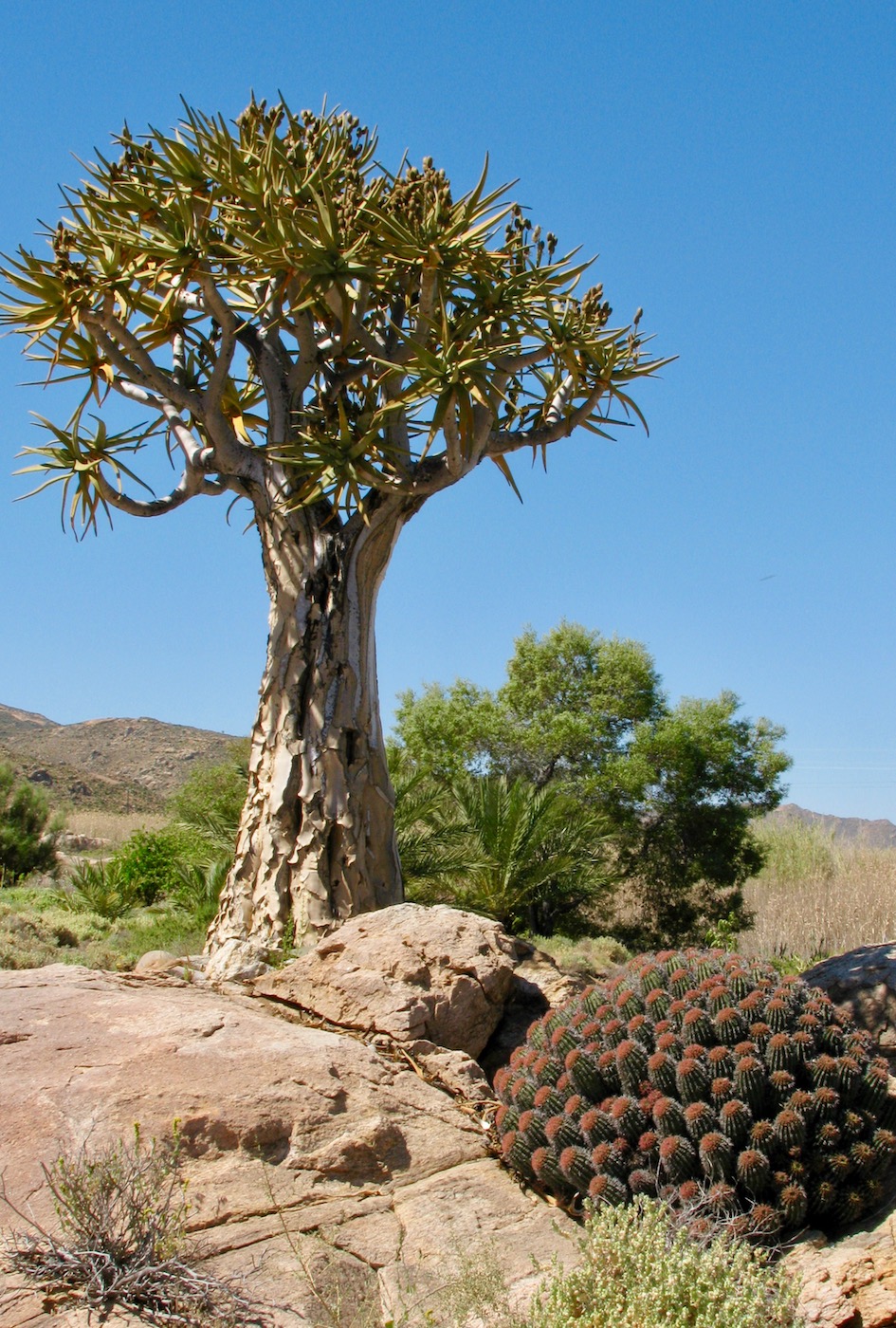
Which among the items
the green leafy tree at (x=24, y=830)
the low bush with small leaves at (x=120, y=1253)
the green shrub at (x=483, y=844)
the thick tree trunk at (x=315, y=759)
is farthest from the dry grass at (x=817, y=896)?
the green leafy tree at (x=24, y=830)

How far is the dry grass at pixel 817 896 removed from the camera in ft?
42.5

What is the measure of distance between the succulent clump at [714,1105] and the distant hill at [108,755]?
32.7 meters

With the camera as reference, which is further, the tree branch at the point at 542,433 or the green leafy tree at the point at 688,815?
the green leafy tree at the point at 688,815

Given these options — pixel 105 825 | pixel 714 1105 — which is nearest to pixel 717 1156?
pixel 714 1105

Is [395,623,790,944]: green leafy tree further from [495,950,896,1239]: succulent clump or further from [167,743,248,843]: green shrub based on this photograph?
[495,950,896,1239]: succulent clump

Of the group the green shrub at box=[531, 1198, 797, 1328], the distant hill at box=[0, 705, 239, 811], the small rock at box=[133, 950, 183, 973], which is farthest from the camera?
the distant hill at box=[0, 705, 239, 811]

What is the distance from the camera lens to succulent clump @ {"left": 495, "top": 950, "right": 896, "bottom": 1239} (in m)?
3.46

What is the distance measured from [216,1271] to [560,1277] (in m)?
1.07

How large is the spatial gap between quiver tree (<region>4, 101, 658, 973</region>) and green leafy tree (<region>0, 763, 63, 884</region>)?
9.48 meters

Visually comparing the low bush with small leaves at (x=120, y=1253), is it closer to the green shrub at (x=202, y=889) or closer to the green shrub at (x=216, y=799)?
the green shrub at (x=202, y=889)

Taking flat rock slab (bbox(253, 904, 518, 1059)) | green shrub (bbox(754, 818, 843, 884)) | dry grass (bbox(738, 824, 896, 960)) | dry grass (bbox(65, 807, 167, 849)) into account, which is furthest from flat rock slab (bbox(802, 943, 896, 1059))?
dry grass (bbox(65, 807, 167, 849))

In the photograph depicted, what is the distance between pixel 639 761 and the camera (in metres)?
14.8

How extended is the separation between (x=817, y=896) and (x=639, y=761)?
11.2 feet

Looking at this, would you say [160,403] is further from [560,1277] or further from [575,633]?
[575,633]
